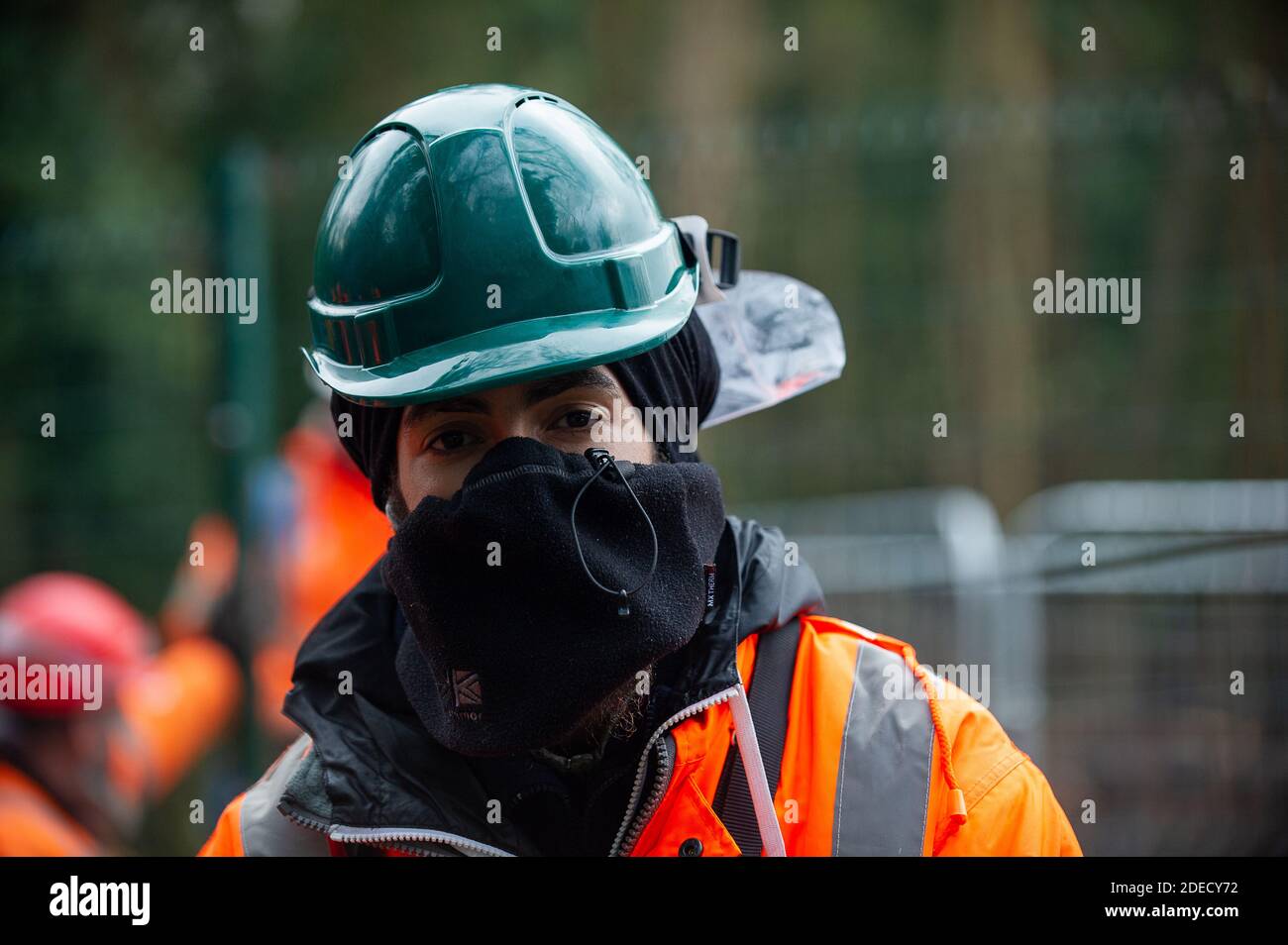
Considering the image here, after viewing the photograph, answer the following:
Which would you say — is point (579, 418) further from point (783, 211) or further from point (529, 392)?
point (783, 211)

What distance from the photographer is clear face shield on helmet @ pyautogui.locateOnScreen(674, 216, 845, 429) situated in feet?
8.16

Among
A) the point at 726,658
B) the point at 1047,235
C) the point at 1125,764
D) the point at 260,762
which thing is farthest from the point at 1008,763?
the point at 1047,235

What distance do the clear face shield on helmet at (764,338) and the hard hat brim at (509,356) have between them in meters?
0.42

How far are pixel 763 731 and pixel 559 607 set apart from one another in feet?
1.14

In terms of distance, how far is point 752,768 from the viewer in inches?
76.3

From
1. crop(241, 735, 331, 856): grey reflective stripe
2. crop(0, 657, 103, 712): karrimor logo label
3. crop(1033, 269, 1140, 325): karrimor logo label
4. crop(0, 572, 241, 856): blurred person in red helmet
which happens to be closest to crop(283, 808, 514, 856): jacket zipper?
crop(241, 735, 331, 856): grey reflective stripe

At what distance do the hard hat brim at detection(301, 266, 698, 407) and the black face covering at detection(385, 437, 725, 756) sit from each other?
0.11 meters

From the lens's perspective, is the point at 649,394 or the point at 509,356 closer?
the point at 509,356

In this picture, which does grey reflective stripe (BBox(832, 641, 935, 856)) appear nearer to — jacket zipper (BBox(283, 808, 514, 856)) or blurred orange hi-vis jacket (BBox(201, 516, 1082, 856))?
blurred orange hi-vis jacket (BBox(201, 516, 1082, 856))

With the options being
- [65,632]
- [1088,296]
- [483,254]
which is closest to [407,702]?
[483,254]

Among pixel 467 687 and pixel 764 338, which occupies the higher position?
pixel 764 338
